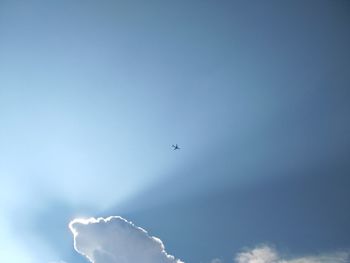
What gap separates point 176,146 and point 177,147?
2.92ft

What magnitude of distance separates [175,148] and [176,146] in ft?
8.06

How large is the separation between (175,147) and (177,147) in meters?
1.67

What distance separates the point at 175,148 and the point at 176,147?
192 cm

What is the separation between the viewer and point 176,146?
441ft

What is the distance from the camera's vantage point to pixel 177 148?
133 m

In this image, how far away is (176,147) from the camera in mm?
134125

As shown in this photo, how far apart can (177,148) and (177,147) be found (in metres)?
1.03

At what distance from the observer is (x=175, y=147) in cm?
13312

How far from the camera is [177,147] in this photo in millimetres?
134250

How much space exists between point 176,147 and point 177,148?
3.65ft

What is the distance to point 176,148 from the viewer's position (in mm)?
133250
